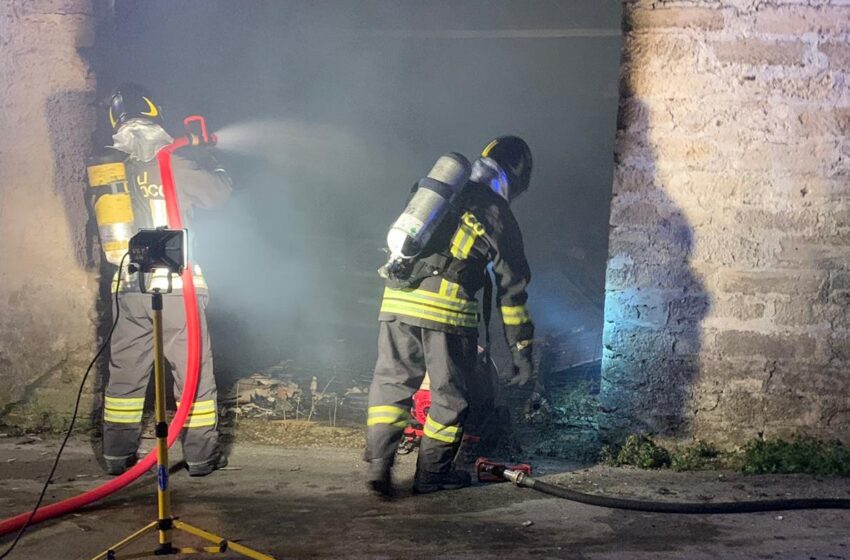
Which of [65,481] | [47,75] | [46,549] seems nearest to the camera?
[46,549]

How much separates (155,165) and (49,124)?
119 centimetres

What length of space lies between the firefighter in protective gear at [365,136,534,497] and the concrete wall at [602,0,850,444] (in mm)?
812

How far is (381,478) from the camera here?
5.04 metres

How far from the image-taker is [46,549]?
4.16m

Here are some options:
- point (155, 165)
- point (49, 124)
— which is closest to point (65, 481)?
point (155, 165)

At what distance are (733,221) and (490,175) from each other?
A: 5.23ft

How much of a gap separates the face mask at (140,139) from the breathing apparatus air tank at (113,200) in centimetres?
9

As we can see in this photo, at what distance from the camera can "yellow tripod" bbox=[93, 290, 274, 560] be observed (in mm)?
3797

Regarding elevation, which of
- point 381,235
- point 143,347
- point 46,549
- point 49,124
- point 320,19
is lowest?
point 46,549

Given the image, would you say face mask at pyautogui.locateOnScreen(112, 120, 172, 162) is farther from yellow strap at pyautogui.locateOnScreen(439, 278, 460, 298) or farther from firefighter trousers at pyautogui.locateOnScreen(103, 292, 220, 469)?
yellow strap at pyautogui.locateOnScreen(439, 278, 460, 298)

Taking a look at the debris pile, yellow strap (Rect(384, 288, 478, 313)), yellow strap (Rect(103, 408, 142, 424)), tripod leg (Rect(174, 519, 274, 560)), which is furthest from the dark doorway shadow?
yellow strap (Rect(103, 408, 142, 424))

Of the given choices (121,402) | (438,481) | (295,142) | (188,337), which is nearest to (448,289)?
(438,481)

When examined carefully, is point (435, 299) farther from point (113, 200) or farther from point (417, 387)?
point (113, 200)

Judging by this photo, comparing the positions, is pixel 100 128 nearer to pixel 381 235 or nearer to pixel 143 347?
pixel 143 347
